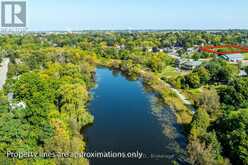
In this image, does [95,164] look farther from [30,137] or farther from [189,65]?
[189,65]

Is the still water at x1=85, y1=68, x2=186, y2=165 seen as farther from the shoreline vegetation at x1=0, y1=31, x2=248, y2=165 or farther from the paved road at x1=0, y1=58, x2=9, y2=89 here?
the paved road at x1=0, y1=58, x2=9, y2=89

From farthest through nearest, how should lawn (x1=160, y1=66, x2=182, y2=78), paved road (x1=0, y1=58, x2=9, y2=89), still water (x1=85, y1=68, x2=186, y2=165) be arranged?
lawn (x1=160, y1=66, x2=182, y2=78)
paved road (x1=0, y1=58, x2=9, y2=89)
still water (x1=85, y1=68, x2=186, y2=165)

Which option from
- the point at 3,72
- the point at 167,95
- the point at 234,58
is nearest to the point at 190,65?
the point at 234,58

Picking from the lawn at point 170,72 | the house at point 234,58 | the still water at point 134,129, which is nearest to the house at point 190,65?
the lawn at point 170,72

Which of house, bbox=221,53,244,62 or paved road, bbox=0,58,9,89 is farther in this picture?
house, bbox=221,53,244,62

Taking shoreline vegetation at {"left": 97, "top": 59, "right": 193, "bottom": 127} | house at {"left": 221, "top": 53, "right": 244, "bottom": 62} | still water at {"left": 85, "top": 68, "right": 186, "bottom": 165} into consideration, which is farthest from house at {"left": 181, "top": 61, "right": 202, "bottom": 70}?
still water at {"left": 85, "top": 68, "right": 186, "bottom": 165}

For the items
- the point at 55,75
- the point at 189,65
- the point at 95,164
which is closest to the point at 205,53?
the point at 189,65

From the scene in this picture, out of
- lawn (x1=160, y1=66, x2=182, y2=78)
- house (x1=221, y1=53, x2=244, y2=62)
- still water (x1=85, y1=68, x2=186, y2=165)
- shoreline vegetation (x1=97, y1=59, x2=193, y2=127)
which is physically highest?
house (x1=221, y1=53, x2=244, y2=62)

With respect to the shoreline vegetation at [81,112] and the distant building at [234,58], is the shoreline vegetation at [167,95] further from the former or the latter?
the distant building at [234,58]
